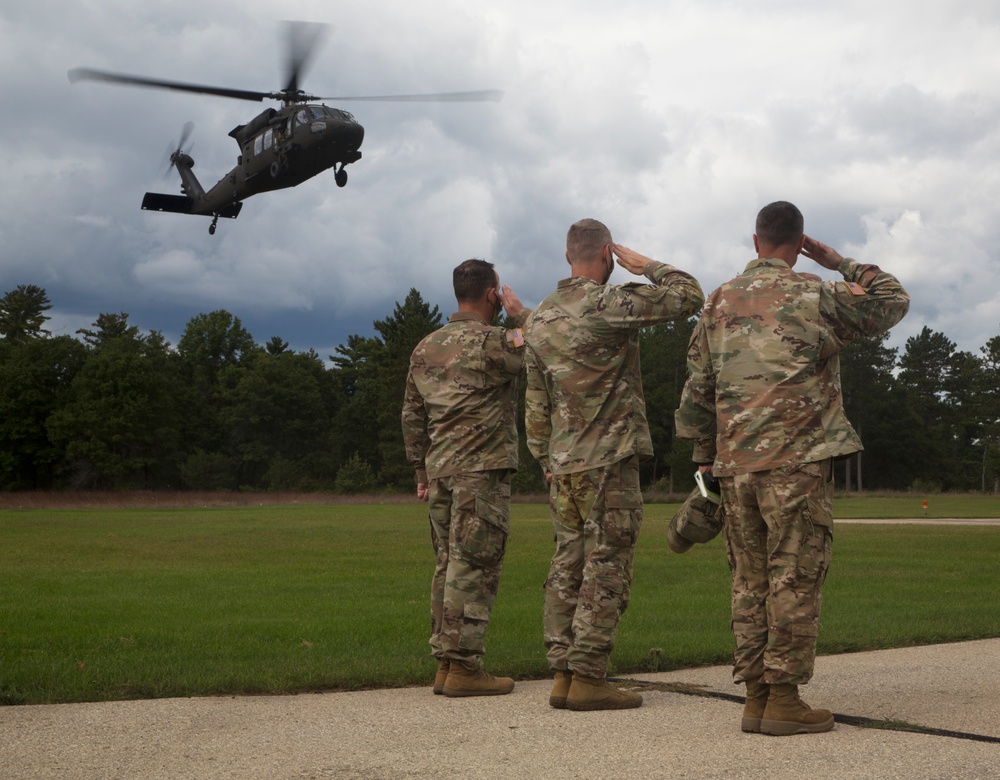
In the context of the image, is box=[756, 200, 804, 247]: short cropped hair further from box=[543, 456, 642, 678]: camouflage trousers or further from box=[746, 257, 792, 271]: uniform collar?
box=[543, 456, 642, 678]: camouflage trousers

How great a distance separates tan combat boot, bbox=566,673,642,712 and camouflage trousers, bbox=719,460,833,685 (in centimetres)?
65

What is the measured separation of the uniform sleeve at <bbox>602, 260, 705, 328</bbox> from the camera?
17.7ft

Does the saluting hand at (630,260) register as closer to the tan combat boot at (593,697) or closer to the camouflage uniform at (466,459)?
the camouflage uniform at (466,459)

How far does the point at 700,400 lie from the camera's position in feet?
17.6

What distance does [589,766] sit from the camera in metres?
4.27

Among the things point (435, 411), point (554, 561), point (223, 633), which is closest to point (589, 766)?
point (554, 561)

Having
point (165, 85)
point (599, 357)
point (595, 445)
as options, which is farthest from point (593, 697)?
point (165, 85)

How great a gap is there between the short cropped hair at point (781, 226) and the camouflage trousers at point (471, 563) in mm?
1922

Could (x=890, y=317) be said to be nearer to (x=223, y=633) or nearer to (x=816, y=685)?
(x=816, y=685)

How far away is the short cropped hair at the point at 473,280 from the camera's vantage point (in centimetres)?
647

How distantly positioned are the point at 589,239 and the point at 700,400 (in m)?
→ 1.08

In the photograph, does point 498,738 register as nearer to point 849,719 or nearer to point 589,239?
point 849,719

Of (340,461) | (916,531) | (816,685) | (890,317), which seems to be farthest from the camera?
(340,461)

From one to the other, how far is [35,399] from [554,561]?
90.0 m
